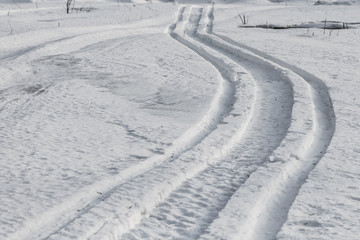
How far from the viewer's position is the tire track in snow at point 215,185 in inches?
106

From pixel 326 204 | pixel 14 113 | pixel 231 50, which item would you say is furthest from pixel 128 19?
pixel 326 204

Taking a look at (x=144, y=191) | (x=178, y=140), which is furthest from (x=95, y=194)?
(x=178, y=140)

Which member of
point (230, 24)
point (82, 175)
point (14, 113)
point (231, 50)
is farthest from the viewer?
point (230, 24)

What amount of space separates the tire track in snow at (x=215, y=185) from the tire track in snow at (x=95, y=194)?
11.5 inches

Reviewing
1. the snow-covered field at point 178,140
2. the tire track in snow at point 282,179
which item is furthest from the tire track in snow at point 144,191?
the tire track in snow at point 282,179

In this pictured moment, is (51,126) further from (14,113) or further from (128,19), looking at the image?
(128,19)

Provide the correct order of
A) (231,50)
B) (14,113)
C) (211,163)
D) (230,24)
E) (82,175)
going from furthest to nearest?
(230,24) < (231,50) < (14,113) < (211,163) < (82,175)

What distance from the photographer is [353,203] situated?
2994mm

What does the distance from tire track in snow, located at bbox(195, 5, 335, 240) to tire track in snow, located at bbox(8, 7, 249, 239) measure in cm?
62

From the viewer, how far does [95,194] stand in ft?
9.93

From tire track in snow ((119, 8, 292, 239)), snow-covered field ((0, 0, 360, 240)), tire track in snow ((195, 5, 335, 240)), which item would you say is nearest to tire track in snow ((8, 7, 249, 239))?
snow-covered field ((0, 0, 360, 240))

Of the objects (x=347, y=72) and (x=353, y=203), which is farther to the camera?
(x=347, y=72)

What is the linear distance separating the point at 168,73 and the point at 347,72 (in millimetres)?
2062

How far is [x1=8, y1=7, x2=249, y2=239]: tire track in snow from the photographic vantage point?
8.68 ft
